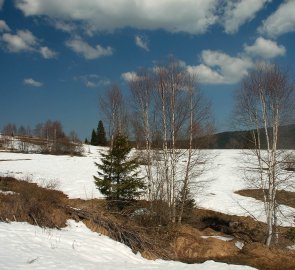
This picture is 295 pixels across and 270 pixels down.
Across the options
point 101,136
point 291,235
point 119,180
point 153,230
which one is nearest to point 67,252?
point 153,230

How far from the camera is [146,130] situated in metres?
23.8

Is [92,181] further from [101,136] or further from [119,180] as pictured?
[101,136]

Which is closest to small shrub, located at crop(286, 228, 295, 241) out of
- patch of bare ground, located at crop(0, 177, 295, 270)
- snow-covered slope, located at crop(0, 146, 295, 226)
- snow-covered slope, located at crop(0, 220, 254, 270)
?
patch of bare ground, located at crop(0, 177, 295, 270)

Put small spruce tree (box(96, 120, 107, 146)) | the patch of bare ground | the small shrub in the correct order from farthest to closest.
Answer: small spruce tree (box(96, 120, 107, 146)) < the small shrub < the patch of bare ground

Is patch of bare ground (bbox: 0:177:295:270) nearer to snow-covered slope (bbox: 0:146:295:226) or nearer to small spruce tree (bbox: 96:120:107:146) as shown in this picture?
snow-covered slope (bbox: 0:146:295:226)

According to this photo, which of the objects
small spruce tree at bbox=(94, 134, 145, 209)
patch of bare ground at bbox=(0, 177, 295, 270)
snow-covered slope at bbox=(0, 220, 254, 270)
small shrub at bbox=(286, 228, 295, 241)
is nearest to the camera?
snow-covered slope at bbox=(0, 220, 254, 270)

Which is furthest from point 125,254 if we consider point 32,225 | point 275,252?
point 275,252

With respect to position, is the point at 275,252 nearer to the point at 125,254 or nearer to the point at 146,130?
the point at 125,254

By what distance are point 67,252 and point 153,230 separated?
21.2 feet

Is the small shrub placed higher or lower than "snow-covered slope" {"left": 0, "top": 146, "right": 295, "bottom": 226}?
lower

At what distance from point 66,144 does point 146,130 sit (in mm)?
52158

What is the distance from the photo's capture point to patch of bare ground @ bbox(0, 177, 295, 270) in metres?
13.9

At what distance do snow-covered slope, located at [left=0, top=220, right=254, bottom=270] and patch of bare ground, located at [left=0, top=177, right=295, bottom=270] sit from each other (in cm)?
49

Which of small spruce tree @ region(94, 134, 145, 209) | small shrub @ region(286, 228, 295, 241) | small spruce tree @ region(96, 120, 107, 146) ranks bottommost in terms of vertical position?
small shrub @ region(286, 228, 295, 241)
